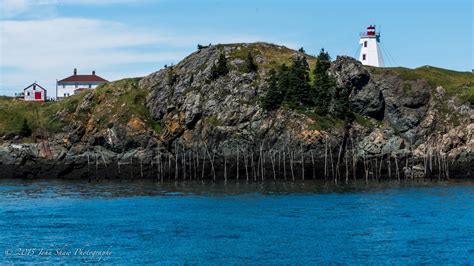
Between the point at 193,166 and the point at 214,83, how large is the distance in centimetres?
2347

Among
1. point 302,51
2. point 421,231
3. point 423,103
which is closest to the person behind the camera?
point 421,231

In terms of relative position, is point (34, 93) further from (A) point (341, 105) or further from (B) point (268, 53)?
(A) point (341, 105)

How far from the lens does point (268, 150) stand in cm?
14762

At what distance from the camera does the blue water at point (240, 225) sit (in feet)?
208

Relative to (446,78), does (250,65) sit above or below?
above

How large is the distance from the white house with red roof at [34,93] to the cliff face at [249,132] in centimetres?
2636

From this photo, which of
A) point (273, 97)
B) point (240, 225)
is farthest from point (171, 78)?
point (240, 225)

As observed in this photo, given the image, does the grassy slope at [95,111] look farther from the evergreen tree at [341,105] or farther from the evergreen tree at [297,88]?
the evergreen tree at [341,105]

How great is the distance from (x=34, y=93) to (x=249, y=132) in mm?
74587

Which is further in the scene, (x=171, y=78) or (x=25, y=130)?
(x=171, y=78)

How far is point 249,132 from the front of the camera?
→ 495 feet

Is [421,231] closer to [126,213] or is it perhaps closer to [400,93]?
[126,213]

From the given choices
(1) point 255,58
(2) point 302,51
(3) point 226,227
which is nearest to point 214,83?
(1) point 255,58

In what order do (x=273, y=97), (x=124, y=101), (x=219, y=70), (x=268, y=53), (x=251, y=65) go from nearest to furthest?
(x=273, y=97), (x=219, y=70), (x=251, y=65), (x=124, y=101), (x=268, y=53)
